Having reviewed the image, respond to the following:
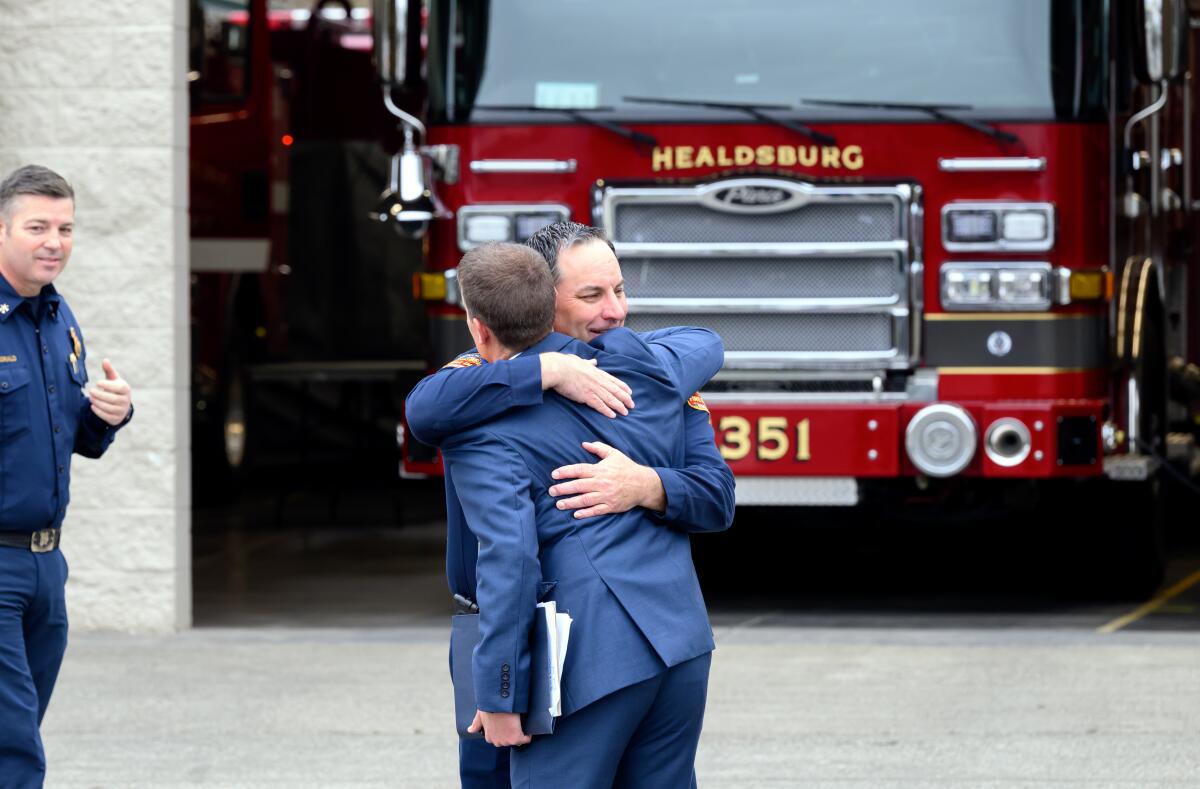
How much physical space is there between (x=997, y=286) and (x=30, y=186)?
477 cm

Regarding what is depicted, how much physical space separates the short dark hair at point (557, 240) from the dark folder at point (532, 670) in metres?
0.63

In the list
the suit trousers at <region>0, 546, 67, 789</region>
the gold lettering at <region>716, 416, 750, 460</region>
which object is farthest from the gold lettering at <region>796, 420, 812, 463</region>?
→ the suit trousers at <region>0, 546, 67, 789</region>

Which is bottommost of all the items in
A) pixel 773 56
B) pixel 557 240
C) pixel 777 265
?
pixel 557 240

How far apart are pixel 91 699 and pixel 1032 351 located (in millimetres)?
3864

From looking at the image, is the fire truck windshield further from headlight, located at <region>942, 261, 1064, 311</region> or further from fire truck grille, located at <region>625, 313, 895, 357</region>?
fire truck grille, located at <region>625, 313, 895, 357</region>

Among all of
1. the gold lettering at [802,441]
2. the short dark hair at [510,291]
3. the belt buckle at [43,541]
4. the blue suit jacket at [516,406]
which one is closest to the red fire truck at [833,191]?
the gold lettering at [802,441]

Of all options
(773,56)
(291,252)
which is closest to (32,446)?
(773,56)

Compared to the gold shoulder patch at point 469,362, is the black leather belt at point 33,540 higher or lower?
lower

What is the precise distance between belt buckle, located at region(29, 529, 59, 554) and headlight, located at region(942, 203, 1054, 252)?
15.3ft

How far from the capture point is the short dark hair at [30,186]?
16.0ft

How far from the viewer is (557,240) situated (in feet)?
12.6

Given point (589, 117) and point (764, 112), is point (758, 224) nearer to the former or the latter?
point (764, 112)

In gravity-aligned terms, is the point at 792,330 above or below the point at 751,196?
below

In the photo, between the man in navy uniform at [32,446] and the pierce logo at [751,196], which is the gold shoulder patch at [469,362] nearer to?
the man in navy uniform at [32,446]
